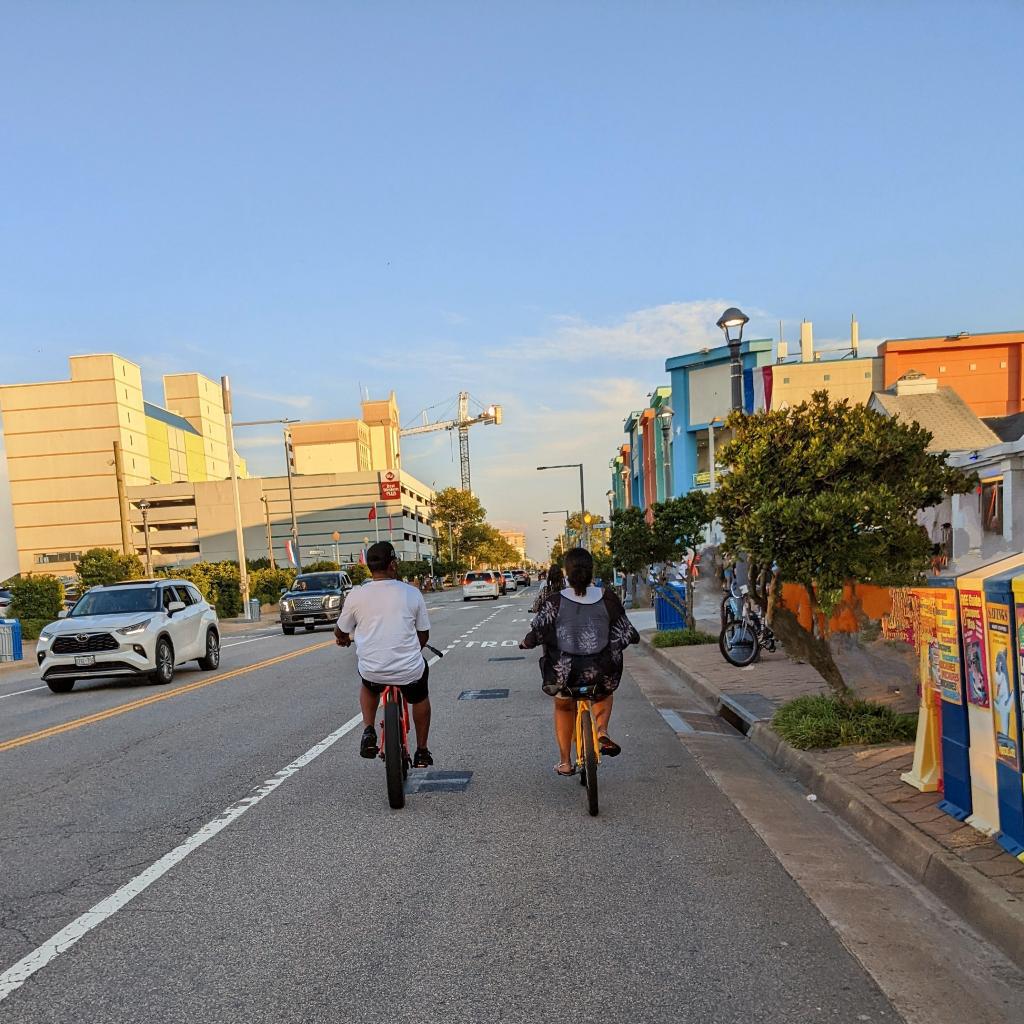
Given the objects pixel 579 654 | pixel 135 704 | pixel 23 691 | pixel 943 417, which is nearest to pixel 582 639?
pixel 579 654

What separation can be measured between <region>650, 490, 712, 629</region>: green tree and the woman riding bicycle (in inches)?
488

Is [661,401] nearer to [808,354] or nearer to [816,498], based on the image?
[808,354]

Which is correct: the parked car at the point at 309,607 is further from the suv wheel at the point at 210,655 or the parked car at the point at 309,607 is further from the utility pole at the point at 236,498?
the suv wheel at the point at 210,655

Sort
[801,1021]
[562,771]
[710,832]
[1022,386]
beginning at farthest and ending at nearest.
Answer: [1022,386]
[562,771]
[710,832]
[801,1021]

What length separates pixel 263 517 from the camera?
113125mm

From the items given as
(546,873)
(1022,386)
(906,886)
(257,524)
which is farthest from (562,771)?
(257,524)

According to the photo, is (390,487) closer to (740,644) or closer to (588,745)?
(740,644)

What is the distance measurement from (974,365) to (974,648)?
42.3 meters

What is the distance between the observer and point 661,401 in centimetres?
5338

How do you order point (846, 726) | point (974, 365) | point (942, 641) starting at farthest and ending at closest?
point (974, 365) < point (846, 726) < point (942, 641)

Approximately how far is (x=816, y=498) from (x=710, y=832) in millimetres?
2970

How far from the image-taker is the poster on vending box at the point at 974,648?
496 centimetres

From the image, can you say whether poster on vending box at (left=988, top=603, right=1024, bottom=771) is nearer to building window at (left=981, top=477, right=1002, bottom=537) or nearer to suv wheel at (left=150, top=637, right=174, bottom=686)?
building window at (left=981, top=477, right=1002, bottom=537)

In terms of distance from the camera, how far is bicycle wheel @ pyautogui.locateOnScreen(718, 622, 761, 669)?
44.2 ft
